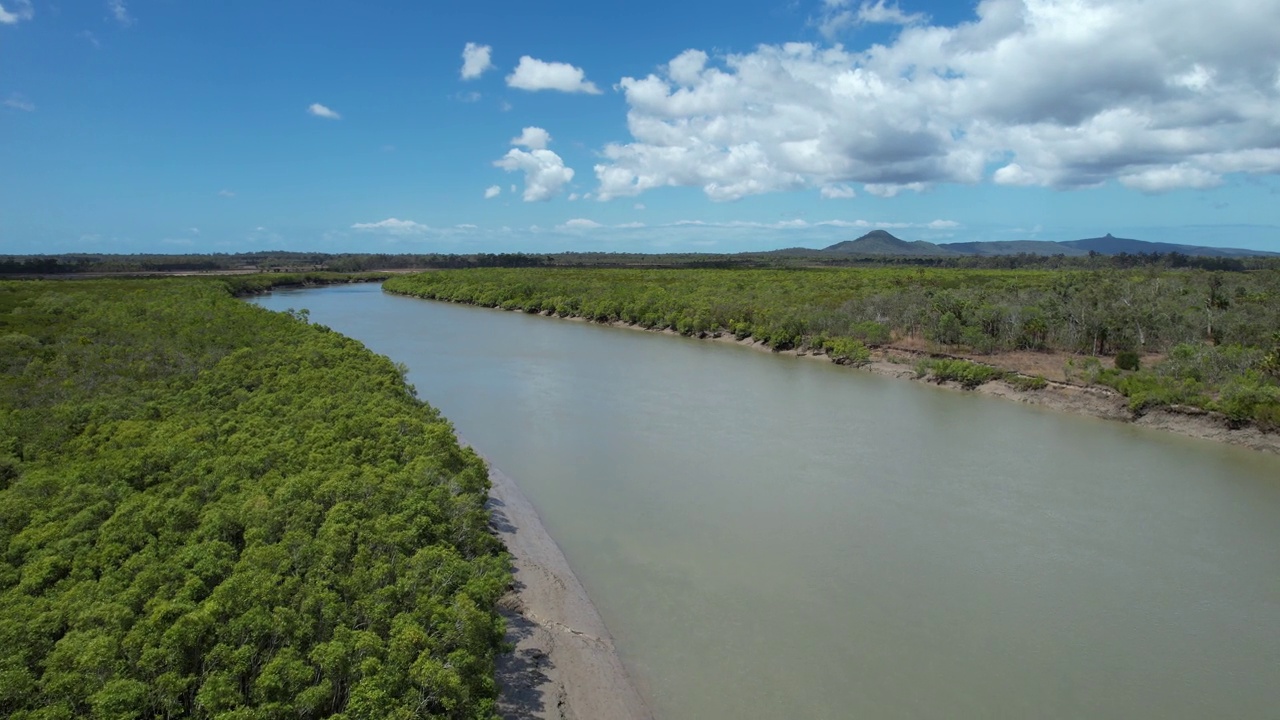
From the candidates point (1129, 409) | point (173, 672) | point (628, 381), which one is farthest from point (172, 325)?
point (1129, 409)

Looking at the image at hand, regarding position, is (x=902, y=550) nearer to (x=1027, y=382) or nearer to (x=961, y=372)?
(x=1027, y=382)

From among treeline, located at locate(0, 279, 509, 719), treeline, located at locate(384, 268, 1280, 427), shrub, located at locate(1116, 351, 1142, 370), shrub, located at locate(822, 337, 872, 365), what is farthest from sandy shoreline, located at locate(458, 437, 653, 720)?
shrub, located at locate(1116, 351, 1142, 370)

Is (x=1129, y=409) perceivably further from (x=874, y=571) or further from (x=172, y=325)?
(x=172, y=325)

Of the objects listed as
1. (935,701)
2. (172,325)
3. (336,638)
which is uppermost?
(172,325)

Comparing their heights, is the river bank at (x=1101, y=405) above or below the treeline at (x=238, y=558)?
below

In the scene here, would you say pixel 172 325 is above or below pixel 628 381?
above

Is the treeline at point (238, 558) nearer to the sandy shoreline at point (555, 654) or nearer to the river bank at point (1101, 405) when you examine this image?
the sandy shoreline at point (555, 654)

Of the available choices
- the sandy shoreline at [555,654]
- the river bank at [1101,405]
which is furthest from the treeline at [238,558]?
the river bank at [1101,405]
